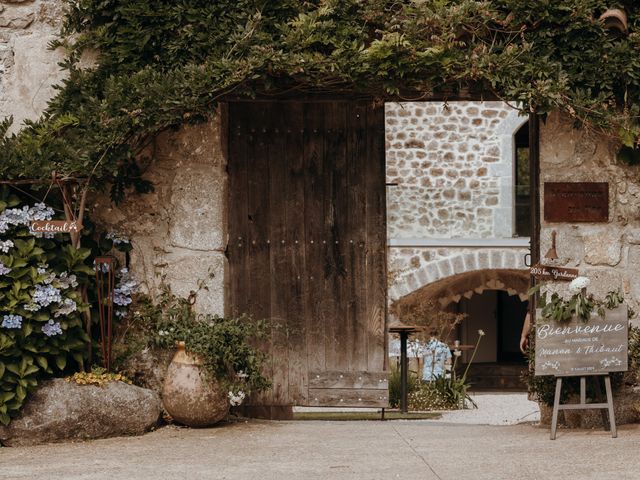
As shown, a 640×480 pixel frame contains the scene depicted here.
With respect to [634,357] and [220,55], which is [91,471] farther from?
[634,357]

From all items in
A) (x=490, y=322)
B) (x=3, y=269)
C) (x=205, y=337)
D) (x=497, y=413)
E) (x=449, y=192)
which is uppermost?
(x=449, y=192)

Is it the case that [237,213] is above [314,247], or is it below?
above

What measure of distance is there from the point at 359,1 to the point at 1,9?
2314 millimetres

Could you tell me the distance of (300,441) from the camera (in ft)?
21.2

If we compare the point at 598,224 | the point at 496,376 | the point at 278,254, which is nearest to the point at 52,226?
the point at 278,254

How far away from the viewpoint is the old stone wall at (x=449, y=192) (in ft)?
54.7

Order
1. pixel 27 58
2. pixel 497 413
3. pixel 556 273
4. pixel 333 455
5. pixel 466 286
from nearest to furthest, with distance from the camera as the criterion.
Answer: pixel 333 455 < pixel 556 273 < pixel 27 58 < pixel 497 413 < pixel 466 286

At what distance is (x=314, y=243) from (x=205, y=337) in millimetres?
1107

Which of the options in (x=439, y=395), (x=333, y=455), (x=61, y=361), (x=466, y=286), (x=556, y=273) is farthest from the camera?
(x=466, y=286)

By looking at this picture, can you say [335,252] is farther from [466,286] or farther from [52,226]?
[466,286]

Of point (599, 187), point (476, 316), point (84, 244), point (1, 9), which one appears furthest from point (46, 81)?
point (476, 316)

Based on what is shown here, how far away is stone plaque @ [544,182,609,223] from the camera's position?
6996mm

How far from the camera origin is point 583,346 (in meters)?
6.48

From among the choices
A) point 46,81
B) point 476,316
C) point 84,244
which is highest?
point 46,81
